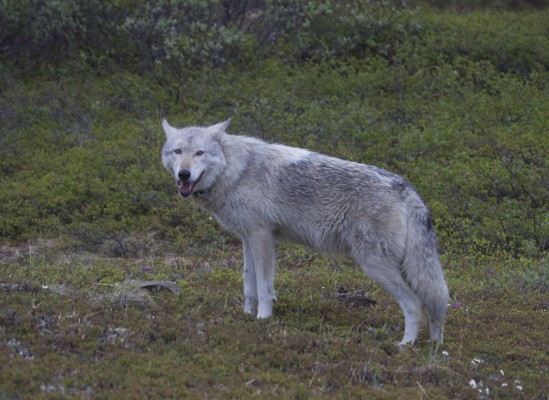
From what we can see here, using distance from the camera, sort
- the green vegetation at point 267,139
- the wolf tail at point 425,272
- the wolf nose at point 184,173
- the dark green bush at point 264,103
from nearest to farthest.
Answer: the green vegetation at point 267,139 → the wolf tail at point 425,272 → the wolf nose at point 184,173 → the dark green bush at point 264,103

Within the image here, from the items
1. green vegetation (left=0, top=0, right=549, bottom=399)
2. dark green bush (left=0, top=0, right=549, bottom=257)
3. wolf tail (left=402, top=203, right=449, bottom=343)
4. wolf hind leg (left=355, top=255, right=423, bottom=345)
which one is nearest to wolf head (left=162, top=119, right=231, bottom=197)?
green vegetation (left=0, top=0, right=549, bottom=399)

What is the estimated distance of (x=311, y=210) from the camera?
820 cm

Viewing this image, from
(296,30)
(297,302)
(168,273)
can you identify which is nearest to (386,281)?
(297,302)

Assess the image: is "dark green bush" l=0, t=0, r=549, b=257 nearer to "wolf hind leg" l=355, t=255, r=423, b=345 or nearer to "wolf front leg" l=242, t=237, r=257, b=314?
"wolf front leg" l=242, t=237, r=257, b=314

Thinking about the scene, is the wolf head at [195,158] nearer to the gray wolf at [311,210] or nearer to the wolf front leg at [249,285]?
the gray wolf at [311,210]

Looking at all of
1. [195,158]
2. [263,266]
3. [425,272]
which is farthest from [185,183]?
[425,272]

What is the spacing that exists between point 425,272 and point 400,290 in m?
0.30

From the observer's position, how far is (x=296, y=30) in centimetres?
2047

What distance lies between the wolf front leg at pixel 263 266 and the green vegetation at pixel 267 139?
276 mm

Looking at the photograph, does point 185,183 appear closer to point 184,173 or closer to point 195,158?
point 184,173

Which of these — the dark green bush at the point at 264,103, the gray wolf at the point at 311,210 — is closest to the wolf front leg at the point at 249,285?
the gray wolf at the point at 311,210

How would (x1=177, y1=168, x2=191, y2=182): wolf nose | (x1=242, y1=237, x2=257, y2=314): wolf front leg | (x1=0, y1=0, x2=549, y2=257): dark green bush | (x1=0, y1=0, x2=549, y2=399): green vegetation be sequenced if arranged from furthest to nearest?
1. (x1=0, y1=0, x2=549, y2=257): dark green bush
2. (x1=242, y1=237, x2=257, y2=314): wolf front leg
3. (x1=177, y1=168, x2=191, y2=182): wolf nose
4. (x1=0, y1=0, x2=549, y2=399): green vegetation

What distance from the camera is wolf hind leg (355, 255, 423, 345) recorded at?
25.4 feet

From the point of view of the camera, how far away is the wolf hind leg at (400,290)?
7.73 metres
